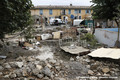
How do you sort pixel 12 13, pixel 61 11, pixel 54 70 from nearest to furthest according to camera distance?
1. pixel 12 13
2. pixel 54 70
3. pixel 61 11

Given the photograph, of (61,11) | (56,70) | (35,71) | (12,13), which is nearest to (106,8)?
(56,70)

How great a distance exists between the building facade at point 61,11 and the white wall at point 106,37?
2061 centimetres

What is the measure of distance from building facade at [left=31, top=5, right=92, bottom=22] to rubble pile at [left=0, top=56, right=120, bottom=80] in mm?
26453

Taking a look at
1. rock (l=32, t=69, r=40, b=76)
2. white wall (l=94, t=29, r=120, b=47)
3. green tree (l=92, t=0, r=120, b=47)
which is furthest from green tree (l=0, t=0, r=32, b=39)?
green tree (l=92, t=0, r=120, b=47)

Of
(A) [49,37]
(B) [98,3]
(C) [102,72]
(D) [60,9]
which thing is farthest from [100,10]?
(D) [60,9]

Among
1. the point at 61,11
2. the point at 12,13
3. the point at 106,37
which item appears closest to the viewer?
the point at 12,13

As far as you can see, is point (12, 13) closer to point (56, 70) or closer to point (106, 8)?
point (56, 70)

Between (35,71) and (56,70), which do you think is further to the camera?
(56,70)

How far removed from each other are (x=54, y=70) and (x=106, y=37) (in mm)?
7045

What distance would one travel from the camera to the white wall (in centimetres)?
986

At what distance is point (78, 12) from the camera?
33125 mm

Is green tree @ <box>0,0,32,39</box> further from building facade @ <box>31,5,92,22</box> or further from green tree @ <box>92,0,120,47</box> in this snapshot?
building facade @ <box>31,5,92,22</box>

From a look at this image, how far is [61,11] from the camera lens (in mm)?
32000

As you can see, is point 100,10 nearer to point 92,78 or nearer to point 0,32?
point 92,78
